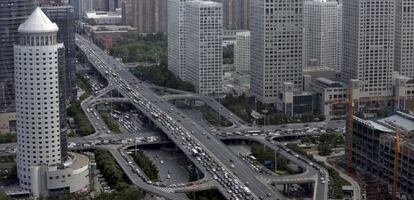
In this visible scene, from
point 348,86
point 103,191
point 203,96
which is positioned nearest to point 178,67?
point 203,96

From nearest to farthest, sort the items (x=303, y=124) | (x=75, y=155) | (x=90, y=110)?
(x=75, y=155) → (x=303, y=124) → (x=90, y=110)

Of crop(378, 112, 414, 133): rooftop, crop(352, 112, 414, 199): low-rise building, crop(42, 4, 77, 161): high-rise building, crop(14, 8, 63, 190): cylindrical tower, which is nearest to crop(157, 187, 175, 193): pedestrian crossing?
crop(14, 8, 63, 190): cylindrical tower

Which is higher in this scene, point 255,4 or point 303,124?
point 255,4

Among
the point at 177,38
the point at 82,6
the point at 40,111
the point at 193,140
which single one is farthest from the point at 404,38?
the point at 82,6

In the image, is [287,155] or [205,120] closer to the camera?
[287,155]

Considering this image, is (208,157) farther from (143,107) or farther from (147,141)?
(143,107)

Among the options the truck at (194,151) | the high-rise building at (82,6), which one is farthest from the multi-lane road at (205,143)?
the high-rise building at (82,6)

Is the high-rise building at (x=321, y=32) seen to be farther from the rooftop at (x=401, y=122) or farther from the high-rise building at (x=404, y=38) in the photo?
the rooftop at (x=401, y=122)
